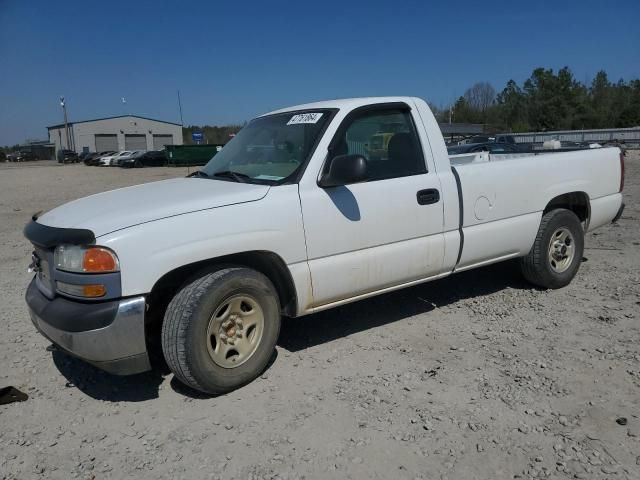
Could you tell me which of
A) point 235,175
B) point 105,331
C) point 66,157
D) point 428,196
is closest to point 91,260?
point 105,331

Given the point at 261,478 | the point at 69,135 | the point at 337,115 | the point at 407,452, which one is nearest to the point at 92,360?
the point at 261,478

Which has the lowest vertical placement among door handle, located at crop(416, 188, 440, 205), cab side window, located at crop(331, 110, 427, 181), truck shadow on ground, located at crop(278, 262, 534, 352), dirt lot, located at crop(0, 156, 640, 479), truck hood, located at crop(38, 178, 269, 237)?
dirt lot, located at crop(0, 156, 640, 479)

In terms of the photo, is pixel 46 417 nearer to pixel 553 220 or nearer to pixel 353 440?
pixel 353 440

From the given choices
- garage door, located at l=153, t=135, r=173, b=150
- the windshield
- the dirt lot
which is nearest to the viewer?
the dirt lot

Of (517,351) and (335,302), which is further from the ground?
(335,302)

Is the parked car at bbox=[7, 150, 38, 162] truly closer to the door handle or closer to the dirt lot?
the dirt lot

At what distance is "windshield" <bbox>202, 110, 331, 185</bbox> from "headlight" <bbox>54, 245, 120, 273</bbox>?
1167mm

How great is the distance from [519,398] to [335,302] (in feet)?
4.53

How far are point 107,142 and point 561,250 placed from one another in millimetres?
82110

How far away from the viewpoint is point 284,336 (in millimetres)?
4469

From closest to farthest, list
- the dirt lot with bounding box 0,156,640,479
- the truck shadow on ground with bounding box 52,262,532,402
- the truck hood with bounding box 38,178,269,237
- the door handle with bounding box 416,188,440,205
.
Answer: the dirt lot with bounding box 0,156,640,479 < the truck hood with bounding box 38,178,269,237 < the truck shadow on ground with bounding box 52,262,532,402 < the door handle with bounding box 416,188,440,205

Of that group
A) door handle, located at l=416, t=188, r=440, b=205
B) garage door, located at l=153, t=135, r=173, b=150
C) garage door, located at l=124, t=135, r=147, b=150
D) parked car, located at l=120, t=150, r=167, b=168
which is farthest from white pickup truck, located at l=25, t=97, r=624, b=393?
garage door, located at l=153, t=135, r=173, b=150

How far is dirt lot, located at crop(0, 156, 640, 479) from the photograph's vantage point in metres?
2.71

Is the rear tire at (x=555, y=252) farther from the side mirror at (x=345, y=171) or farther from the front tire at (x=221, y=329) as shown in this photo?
the front tire at (x=221, y=329)
